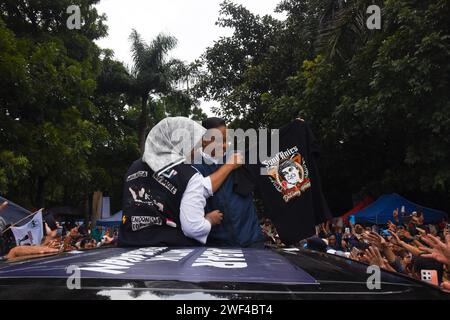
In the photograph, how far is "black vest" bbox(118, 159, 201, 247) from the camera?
2.72 metres

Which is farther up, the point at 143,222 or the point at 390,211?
the point at 143,222

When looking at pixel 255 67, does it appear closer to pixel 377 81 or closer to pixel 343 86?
pixel 343 86

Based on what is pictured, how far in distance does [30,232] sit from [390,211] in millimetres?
9830

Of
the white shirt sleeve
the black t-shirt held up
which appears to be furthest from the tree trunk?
the white shirt sleeve

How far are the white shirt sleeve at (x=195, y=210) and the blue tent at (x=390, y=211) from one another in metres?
11.9

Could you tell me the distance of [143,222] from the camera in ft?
9.14

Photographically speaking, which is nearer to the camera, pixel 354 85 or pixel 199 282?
pixel 199 282

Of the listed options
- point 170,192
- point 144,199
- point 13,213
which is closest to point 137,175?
point 144,199

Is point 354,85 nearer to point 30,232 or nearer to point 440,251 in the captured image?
point 30,232

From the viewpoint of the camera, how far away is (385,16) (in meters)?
11.7

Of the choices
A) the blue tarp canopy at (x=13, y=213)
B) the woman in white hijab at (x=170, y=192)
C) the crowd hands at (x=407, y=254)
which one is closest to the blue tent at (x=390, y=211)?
the crowd hands at (x=407, y=254)

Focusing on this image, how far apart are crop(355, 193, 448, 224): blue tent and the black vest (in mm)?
11913

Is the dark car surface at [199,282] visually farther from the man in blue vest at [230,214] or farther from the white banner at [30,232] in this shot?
the white banner at [30,232]

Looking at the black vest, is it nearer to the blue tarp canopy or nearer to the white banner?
the white banner
